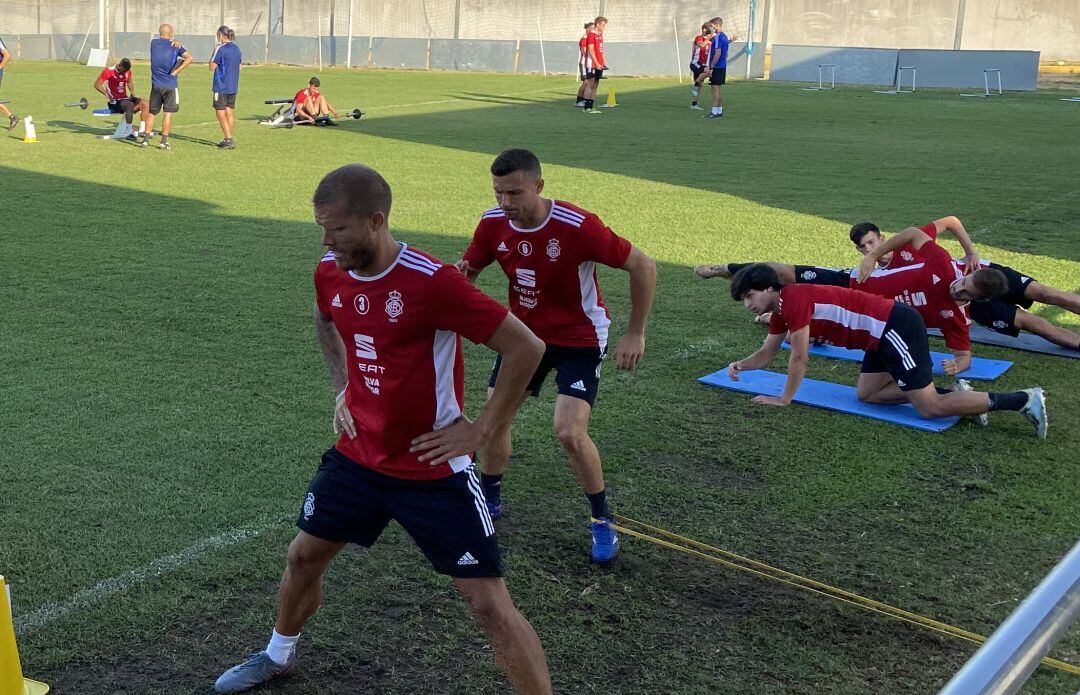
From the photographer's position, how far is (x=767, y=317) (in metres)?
9.38

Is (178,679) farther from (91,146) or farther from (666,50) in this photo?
(666,50)

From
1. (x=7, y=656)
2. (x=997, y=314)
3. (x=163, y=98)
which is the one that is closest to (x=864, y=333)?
(x=997, y=314)

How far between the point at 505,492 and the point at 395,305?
→ 8.23 ft

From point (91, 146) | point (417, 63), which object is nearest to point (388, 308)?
point (91, 146)

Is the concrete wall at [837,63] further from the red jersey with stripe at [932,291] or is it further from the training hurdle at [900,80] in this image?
the red jersey with stripe at [932,291]

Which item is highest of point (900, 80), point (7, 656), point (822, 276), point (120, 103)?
point (900, 80)

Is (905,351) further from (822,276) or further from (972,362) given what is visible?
(822,276)

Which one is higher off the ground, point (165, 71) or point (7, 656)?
point (165, 71)

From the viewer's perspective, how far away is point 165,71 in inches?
731

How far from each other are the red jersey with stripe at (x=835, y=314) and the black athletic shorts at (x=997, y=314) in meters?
1.94

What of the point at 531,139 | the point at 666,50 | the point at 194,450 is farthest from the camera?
the point at 666,50

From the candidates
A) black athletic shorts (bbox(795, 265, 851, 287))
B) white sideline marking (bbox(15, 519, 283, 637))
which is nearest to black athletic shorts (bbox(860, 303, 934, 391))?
black athletic shorts (bbox(795, 265, 851, 287))

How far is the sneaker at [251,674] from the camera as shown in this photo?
4.08 metres

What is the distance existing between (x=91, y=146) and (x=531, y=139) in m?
7.82
